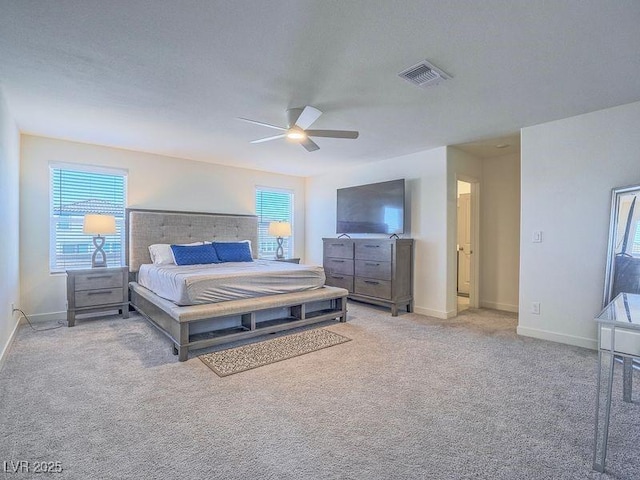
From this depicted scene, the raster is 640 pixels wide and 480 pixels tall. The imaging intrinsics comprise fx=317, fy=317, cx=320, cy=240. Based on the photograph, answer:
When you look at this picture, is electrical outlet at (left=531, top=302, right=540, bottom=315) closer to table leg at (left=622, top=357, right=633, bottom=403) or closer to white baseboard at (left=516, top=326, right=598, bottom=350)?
white baseboard at (left=516, top=326, right=598, bottom=350)

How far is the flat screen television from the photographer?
4.80m

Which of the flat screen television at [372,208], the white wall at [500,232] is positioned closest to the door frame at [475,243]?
the white wall at [500,232]

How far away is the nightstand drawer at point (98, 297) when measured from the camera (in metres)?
3.99

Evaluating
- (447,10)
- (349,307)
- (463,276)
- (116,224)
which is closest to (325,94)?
(447,10)

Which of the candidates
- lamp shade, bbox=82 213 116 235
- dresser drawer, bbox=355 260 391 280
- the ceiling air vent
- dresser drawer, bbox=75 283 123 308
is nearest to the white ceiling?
the ceiling air vent

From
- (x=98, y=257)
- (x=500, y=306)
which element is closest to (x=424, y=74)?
(x=500, y=306)

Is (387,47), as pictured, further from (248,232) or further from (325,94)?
(248,232)

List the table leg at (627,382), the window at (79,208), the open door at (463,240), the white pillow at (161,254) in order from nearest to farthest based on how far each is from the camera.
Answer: the table leg at (627,382) → the window at (79,208) → the white pillow at (161,254) → the open door at (463,240)

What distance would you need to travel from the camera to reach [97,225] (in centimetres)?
412

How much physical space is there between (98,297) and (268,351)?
8.55 feet

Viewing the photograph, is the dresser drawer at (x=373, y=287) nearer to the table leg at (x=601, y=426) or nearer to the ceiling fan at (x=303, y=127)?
the ceiling fan at (x=303, y=127)

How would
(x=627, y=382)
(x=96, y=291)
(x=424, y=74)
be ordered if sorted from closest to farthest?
(x=627, y=382), (x=424, y=74), (x=96, y=291)

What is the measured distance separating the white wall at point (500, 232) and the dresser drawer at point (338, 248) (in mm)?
2201

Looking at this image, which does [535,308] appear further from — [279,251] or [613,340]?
[279,251]
